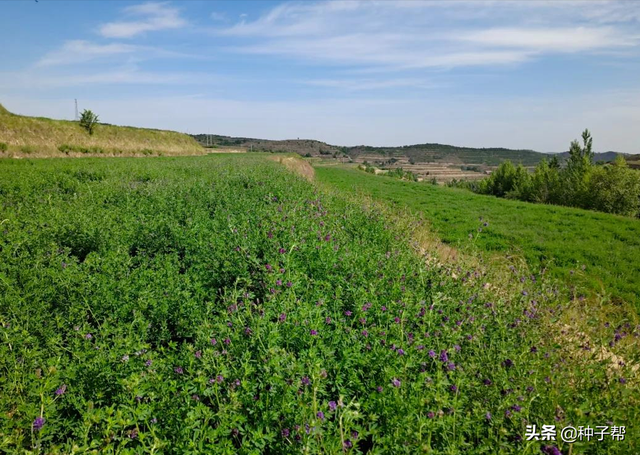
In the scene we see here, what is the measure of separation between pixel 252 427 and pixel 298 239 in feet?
9.92

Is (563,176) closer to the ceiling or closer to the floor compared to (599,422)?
closer to the ceiling

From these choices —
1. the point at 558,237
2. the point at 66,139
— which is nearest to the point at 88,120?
the point at 66,139

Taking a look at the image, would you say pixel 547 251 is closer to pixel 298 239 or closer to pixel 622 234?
pixel 622 234

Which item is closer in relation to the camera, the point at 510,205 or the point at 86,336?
the point at 86,336

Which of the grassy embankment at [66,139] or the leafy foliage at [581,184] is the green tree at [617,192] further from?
the grassy embankment at [66,139]

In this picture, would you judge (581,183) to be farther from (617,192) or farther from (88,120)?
(88,120)

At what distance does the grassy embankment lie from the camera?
107ft

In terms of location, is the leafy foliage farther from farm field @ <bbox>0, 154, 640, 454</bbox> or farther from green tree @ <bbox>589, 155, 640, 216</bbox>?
farm field @ <bbox>0, 154, 640, 454</bbox>

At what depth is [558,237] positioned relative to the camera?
14562mm

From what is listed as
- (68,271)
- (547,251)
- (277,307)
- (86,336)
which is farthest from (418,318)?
(547,251)

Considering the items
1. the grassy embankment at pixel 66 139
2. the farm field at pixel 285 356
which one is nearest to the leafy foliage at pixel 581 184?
the farm field at pixel 285 356

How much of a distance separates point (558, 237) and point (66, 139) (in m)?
45.8

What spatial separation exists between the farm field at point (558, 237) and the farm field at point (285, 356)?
378 cm

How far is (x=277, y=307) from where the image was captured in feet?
11.6
